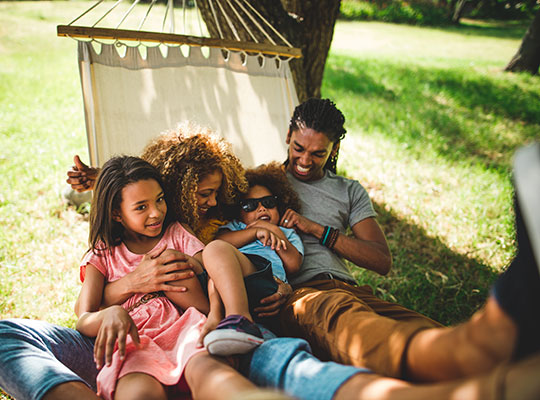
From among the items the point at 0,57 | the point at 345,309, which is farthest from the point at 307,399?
the point at 0,57

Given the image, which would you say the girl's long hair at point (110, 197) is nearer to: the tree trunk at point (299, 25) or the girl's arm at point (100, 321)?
the girl's arm at point (100, 321)

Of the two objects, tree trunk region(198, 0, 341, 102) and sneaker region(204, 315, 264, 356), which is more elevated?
tree trunk region(198, 0, 341, 102)

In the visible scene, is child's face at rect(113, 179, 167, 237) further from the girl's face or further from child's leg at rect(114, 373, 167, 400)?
child's leg at rect(114, 373, 167, 400)

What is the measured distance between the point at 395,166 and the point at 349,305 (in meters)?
3.14

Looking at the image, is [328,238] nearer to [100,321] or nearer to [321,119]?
[321,119]

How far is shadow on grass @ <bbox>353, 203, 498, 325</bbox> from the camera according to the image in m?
2.77

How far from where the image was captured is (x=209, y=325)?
4.98 ft

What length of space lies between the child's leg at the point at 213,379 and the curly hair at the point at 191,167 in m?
0.91

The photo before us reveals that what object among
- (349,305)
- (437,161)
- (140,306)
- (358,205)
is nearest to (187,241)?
(140,306)

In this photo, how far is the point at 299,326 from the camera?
1.68 metres

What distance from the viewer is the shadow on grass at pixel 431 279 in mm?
2773

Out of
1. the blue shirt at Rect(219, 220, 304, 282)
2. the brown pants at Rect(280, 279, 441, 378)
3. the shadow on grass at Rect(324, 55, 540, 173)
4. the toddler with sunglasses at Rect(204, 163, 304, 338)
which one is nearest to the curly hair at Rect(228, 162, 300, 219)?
the toddler with sunglasses at Rect(204, 163, 304, 338)

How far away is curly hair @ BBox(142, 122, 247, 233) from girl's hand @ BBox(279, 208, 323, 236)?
31 centimetres

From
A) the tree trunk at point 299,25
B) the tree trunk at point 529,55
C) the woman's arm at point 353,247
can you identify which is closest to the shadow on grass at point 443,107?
the tree trunk at point 529,55
